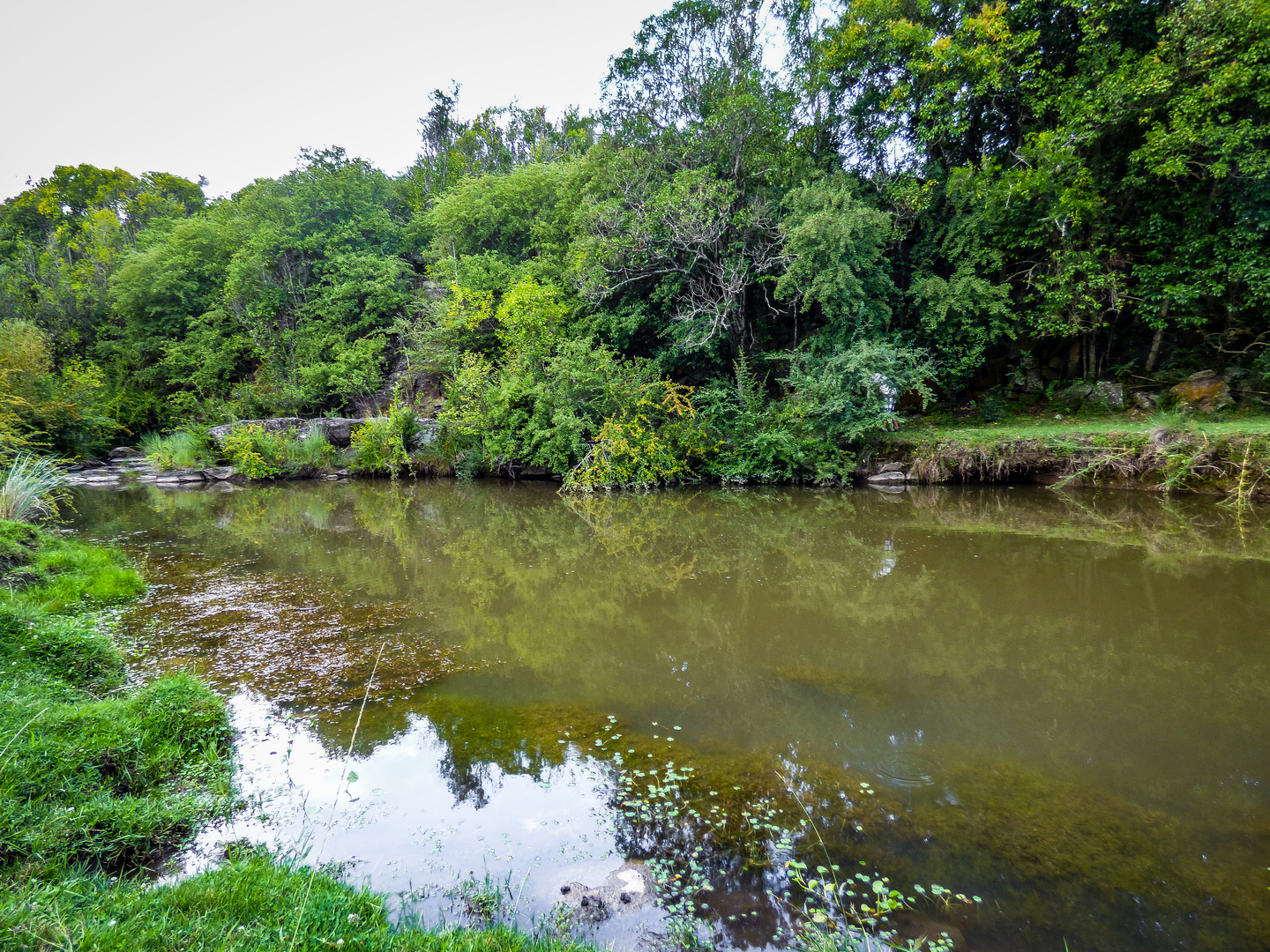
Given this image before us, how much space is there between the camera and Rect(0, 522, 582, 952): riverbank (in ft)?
5.55

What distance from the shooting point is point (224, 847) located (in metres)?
2.60

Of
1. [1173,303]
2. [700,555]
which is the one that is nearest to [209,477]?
[700,555]

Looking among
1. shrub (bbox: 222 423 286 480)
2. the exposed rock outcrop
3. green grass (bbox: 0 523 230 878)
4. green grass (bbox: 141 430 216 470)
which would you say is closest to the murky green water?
green grass (bbox: 0 523 230 878)

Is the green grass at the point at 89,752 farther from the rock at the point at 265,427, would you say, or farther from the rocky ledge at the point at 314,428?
the rock at the point at 265,427

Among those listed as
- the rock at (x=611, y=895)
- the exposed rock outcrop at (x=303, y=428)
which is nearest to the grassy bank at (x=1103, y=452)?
the rock at (x=611, y=895)

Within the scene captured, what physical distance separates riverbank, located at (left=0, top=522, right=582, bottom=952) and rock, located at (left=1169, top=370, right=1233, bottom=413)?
15737 millimetres

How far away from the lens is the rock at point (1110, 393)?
1312 centimetres

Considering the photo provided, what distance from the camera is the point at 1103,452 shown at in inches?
430

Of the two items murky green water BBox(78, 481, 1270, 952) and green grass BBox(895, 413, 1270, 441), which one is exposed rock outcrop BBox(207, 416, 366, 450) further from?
green grass BBox(895, 413, 1270, 441)

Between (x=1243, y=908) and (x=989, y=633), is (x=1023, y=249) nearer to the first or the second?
(x=989, y=633)

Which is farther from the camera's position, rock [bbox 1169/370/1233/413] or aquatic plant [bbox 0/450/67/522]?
rock [bbox 1169/370/1233/413]

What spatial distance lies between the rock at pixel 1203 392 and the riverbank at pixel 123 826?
15.7 meters

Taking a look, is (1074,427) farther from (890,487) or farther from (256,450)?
(256,450)

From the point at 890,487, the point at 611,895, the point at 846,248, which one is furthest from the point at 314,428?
the point at 611,895
